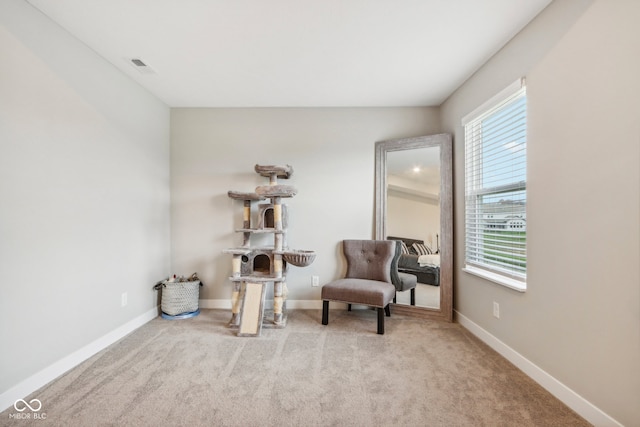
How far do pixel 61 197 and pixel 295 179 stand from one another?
2083 mm

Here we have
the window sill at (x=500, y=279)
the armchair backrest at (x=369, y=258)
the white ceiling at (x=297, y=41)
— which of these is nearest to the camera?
the white ceiling at (x=297, y=41)

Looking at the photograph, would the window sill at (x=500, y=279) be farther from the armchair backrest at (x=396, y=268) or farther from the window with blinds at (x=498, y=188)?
the armchair backrest at (x=396, y=268)

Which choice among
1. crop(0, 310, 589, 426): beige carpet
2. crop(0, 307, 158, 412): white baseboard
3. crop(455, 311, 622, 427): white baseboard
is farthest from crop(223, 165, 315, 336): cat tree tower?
crop(455, 311, 622, 427): white baseboard

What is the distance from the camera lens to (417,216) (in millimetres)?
3176

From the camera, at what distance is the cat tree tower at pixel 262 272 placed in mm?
2754

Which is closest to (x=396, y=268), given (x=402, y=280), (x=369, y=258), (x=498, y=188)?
(x=402, y=280)

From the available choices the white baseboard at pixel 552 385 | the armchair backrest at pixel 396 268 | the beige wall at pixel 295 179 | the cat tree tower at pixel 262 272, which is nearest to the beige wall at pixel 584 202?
the white baseboard at pixel 552 385

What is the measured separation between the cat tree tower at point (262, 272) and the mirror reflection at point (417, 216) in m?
1.10

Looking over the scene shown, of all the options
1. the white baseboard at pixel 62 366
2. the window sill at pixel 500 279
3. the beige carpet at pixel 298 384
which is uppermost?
the window sill at pixel 500 279

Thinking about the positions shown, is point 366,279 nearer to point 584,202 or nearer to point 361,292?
point 361,292

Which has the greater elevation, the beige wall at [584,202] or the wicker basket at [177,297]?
the beige wall at [584,202]

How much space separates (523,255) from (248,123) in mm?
3020

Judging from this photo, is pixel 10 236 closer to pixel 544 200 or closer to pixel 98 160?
pixel 98 160

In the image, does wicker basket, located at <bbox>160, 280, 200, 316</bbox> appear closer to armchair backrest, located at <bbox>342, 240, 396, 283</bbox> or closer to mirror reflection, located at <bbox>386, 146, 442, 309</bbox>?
armchair backrest, located at <bbox>342, 240, 396, 283</bbox>
